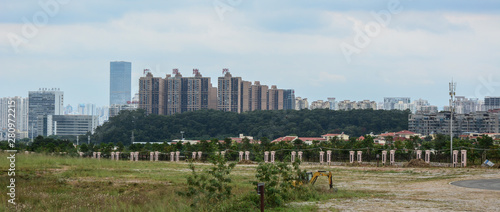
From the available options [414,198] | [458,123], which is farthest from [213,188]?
[458,123]

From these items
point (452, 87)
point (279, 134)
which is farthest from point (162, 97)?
point (452, 87)

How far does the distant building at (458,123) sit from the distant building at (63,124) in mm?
92472

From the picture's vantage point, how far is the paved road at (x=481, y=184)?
21875 millimetres

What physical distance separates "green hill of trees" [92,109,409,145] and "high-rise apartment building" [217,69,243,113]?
56.1m

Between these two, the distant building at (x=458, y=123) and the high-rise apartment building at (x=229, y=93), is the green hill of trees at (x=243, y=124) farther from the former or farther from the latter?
the high-rise apartment building at (x=229, y=93)

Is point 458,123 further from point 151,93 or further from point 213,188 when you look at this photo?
point 213,188

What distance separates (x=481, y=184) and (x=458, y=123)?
120 metres

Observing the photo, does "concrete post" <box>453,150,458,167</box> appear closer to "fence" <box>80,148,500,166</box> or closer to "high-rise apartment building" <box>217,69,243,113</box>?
"fence" <box>80,148,500,166</box>

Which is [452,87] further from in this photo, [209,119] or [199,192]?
[209,119]

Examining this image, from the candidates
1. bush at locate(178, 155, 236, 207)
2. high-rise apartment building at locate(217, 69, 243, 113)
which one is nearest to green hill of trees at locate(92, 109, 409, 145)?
high-rise apartment building at locate(217, 69, 243, 113)

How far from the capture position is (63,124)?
182 metres

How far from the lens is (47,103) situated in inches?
7643

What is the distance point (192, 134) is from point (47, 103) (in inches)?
3780

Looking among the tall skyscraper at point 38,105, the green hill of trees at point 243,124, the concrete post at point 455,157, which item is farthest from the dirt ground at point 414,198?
the tall skyscraper at point 38,105
